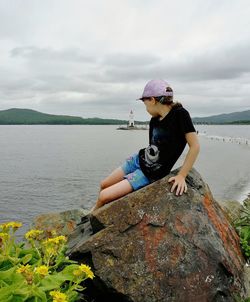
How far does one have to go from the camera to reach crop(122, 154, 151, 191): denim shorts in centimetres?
699

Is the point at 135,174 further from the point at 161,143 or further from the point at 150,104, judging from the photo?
the point at 150,104

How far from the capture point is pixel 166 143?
22.5 feet

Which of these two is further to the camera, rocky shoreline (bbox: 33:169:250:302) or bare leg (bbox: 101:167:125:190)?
bare leg (bbox: 101:167:125:190)

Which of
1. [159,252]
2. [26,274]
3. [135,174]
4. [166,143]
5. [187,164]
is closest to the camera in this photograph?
[26,274]

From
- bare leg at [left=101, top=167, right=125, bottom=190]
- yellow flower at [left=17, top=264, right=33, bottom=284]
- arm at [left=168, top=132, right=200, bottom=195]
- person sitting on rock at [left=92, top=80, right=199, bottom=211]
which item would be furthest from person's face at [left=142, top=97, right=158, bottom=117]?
yellow flower at [left=17, top=264, right=33, bottom=284]

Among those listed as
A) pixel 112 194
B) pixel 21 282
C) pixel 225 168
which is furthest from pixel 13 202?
pixel 225 168

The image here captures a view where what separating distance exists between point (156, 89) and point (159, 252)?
255 cm

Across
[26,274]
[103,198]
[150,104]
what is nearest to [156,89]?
[150,104]

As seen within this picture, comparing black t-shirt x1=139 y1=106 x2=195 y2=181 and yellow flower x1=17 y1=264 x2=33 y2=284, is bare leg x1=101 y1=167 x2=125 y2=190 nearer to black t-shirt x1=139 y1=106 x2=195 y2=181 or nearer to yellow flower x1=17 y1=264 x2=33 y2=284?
black t-shirt x1=139 y1=106 x2=195 y2=181

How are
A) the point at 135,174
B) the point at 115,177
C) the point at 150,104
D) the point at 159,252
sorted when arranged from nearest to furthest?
the point at 159,252, the point at 150,104, the point at 135,174, the point at 115,177

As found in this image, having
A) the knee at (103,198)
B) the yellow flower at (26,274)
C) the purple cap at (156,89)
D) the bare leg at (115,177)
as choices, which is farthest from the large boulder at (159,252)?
the yellow flower at (26,274)

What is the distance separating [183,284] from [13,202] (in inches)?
854

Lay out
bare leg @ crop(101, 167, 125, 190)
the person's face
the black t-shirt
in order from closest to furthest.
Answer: the black t-shirt < the person's face < bare leg @ crop(101, 167, 125, 190)

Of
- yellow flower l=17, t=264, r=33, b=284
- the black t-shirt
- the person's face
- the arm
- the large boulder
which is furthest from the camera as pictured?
the person's face
